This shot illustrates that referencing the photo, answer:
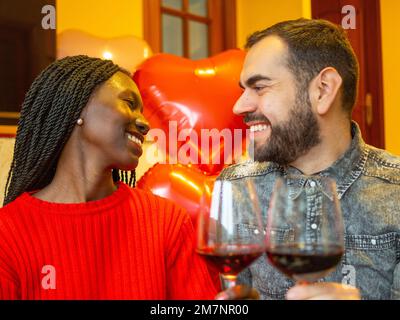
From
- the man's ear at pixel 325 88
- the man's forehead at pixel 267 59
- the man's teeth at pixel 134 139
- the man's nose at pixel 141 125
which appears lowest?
the man's teeth at pixel 134 139

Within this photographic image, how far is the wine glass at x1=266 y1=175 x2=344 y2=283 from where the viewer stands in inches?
29.0

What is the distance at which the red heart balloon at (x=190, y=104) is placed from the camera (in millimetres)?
2082

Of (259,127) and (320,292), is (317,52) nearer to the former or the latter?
(259,127)

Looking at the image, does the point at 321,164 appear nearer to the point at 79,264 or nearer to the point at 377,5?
the point at 79,264

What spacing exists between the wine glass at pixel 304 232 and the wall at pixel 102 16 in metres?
2.01

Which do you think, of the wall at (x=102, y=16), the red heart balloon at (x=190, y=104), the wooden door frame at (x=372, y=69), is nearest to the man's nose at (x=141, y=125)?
the red heart balloon at (x=190, y=104)

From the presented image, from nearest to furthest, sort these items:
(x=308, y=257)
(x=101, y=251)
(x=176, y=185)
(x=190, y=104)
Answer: (x=308, y=257), (x=101, y=251), (x=176, y=185), (x=190, y=104)

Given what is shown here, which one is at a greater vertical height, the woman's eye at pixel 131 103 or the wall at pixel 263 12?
the wall at pixel 263 12

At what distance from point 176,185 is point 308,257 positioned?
119cm

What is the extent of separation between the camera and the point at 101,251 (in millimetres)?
1170

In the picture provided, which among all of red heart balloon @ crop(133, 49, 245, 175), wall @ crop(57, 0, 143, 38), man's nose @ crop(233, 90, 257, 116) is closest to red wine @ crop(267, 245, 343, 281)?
man's nose @ crop(233, 90, 257, 116)

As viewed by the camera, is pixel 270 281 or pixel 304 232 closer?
pixel 304 232

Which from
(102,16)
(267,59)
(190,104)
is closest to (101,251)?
(267,59)

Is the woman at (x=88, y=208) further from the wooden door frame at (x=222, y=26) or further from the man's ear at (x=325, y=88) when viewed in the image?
the wooden door frame at (x=222, y=26)
